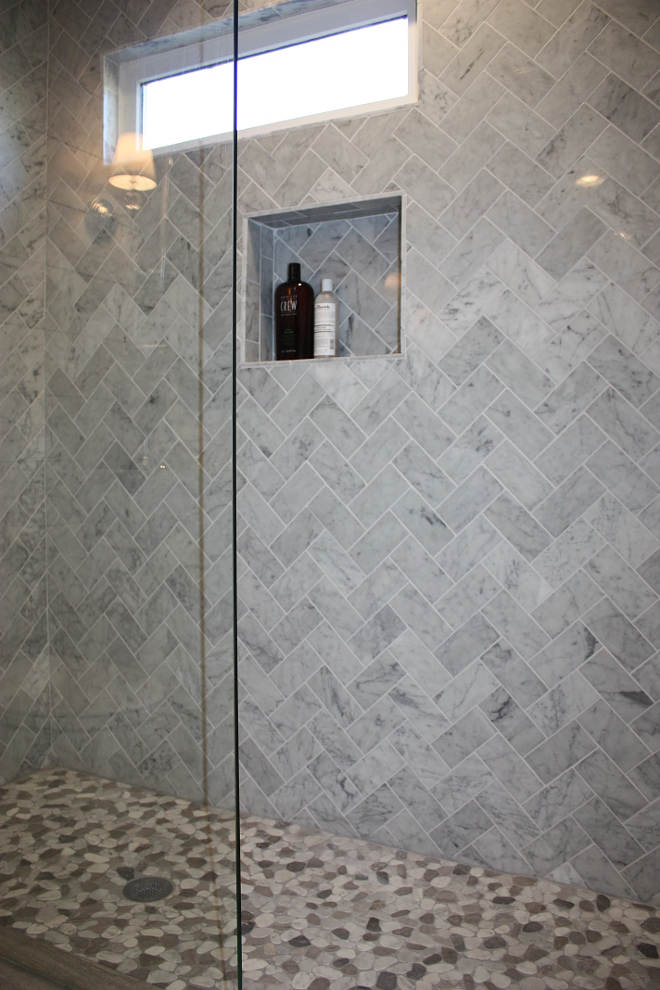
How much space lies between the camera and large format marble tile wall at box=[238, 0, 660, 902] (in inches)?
67.5

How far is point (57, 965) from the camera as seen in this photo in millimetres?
975

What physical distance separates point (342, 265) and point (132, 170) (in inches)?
46.8

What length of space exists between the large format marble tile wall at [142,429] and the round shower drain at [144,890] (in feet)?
0.39

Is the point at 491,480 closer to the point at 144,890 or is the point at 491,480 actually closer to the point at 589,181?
the point at 589,181

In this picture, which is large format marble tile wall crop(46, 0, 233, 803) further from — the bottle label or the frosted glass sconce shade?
the bottle label

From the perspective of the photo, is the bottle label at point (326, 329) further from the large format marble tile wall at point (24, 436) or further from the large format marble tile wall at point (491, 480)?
the large format marble tile wall at point (24, 436)

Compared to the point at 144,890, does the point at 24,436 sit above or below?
above

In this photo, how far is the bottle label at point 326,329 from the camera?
2.04m

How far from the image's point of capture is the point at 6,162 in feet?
3.23

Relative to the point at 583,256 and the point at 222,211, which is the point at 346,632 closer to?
the point at 583,256

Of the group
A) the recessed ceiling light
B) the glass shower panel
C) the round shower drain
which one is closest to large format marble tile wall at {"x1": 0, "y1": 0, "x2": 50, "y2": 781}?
the glass shower panel

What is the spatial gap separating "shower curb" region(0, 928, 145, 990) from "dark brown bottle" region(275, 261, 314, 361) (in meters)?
1.55

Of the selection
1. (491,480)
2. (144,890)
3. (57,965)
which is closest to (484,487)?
(491,480)

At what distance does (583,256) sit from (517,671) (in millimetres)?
1041
